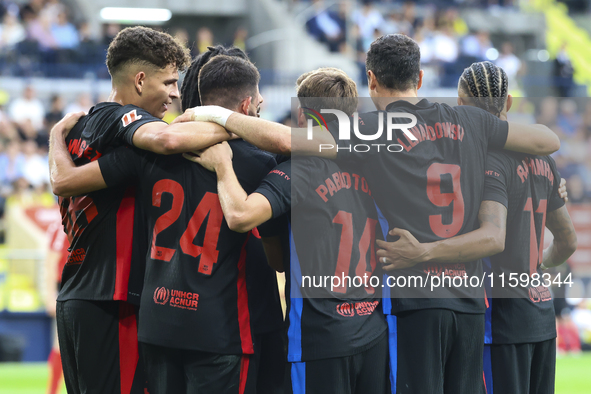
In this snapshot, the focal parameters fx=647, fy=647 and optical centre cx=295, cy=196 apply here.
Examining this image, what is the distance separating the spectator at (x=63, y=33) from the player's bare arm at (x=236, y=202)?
512 inches

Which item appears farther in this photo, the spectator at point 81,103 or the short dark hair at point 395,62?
the spectator at point 81,103

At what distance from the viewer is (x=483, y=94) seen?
3.52 metres

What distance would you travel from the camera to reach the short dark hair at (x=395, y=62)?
3.24 m

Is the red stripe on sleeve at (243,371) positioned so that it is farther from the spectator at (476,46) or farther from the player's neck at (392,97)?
the spectator at (476,46)

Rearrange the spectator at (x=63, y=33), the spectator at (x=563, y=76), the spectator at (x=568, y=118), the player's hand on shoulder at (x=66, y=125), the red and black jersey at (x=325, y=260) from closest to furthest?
1. the red and black jersey at (x=325, y=260)
2. the player's hand on shoulder at (x=66, y=125)
3. the spectator at (x=63, y=33)
4. the spectator at (x=568, y=118)
5. the spectator at (x=563, y=76)

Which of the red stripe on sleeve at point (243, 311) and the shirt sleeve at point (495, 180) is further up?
the shirt sleeve at point (495, 180)

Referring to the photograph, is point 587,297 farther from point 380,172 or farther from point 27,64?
point 27,64

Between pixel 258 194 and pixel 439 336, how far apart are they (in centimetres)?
112

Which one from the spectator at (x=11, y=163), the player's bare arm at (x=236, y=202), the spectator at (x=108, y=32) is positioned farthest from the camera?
the spectator at (x=108, y=32)

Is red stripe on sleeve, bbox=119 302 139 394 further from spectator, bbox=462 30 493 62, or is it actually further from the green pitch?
spectator, bbox=462 30 493 62

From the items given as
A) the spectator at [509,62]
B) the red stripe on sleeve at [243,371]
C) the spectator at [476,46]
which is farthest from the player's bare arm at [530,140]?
the spectator at [476,46]

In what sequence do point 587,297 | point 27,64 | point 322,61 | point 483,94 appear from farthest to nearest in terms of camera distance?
point 322,61 < point 27,64 < point 587,297 < point 483,94

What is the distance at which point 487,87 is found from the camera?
3506mm

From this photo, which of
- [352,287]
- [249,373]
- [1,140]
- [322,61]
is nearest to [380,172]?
[352,287]
